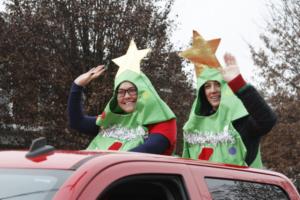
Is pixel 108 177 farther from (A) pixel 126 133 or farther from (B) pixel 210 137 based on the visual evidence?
(B) pixel 210 137

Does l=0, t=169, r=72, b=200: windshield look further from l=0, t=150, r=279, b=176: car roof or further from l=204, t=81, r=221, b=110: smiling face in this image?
l=204, t=81, r=221, b=110: smiling face

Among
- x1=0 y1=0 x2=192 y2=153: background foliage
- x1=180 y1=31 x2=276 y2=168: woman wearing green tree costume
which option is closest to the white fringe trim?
x1=180 y1=31 x2=276 y2=168: woman wearing green tree costume

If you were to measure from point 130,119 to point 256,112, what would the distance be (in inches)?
34.6

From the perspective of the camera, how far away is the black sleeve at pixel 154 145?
13.3 ft

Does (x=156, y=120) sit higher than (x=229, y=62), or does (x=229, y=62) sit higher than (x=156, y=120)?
(x=229, y=62)

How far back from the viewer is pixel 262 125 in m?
4.45

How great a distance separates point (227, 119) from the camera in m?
4.70

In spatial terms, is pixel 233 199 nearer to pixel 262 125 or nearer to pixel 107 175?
pixel 107 175

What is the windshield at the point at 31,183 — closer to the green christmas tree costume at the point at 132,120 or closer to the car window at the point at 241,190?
the car window at the point at 241,190

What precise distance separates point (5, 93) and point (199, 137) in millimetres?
14376

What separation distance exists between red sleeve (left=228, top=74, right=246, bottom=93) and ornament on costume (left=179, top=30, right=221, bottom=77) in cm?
60

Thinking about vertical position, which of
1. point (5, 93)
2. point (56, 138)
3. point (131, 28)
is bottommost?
point (56, 138)

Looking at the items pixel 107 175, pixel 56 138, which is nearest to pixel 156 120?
pixel 107 175

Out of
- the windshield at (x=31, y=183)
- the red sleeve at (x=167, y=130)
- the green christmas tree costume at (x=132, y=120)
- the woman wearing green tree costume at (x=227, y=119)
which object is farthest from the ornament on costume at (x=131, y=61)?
→ the windshield at (x=31, y=183)
